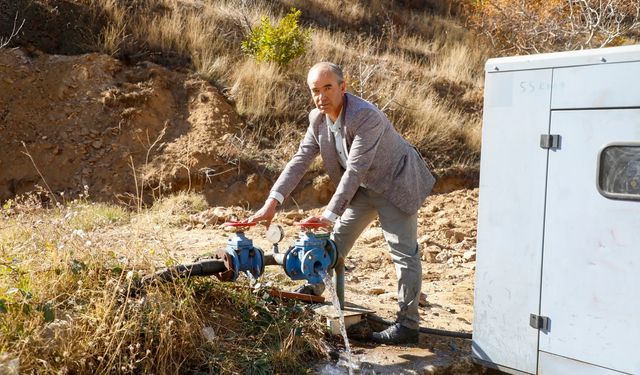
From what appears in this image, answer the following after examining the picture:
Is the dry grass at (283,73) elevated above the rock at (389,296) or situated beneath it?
elevated above

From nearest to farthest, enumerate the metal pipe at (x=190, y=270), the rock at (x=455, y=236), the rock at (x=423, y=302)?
the metal pipe at (x=190, y=270) → the rock at (x=423, y=302) → the rock at (x=455, y=236)

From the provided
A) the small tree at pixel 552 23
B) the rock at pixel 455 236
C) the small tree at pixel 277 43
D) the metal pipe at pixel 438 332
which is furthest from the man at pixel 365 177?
the small tree at pixel 552 23

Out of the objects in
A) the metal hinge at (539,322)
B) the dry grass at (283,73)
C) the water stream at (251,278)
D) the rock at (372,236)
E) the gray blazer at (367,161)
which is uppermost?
the dry grass at (283,73)

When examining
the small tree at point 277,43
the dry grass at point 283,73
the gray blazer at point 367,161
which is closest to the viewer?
the gray blazer at point 367,161

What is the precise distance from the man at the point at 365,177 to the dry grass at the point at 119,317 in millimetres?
621

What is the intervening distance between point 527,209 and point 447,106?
366 inches

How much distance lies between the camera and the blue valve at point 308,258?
4453 millimetres

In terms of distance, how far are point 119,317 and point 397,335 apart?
184cm

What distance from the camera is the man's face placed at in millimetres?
4441

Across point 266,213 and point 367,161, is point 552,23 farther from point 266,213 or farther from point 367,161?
point 266,213

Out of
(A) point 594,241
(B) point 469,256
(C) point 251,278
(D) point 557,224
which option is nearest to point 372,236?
(B) point 469,256

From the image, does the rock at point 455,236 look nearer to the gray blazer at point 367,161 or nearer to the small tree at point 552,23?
the gray blazer at point 367,161

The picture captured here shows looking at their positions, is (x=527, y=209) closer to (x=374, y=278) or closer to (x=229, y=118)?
(x=374, y=278)

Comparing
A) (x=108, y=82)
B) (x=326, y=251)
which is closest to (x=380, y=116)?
(x=326, y=251)
